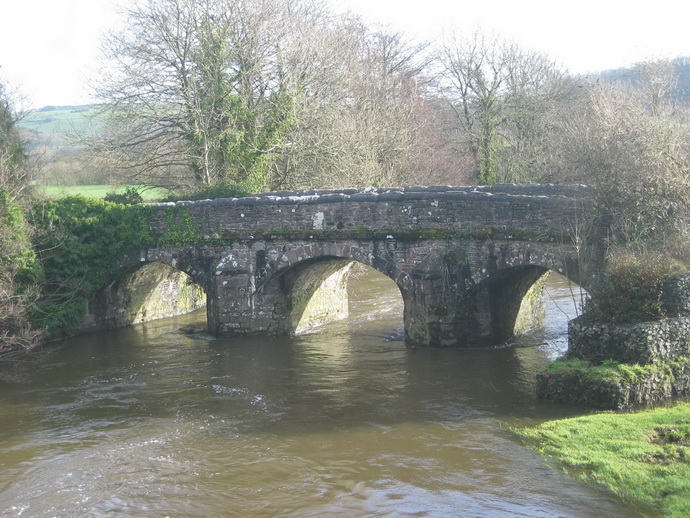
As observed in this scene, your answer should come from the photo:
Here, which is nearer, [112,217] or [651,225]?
[651,225]

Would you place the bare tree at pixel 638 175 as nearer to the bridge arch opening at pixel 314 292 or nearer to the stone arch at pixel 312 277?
the stone arch at pixel 312 277

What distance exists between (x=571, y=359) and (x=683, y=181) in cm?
443

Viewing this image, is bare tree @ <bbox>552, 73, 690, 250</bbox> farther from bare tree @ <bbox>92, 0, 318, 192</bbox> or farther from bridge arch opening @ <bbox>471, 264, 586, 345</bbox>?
bare tree @ <bbox>92, 0, 318, 192</bbox>

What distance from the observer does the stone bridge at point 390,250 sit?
1602 cm

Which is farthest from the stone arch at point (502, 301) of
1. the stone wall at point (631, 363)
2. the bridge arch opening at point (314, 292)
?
the stone wall at point (631, 363)

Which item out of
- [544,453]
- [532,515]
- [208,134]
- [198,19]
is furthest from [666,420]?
[198,19]

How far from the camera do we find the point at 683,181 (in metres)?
14.7

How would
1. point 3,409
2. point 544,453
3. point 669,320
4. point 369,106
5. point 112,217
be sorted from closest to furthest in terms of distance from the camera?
point 544,453 < point 669,320 < point 3,409 < point 112,217 < point 369,106

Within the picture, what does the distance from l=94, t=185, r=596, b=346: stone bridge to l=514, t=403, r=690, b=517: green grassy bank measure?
13.0ft

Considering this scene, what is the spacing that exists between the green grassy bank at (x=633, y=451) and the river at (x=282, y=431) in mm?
311

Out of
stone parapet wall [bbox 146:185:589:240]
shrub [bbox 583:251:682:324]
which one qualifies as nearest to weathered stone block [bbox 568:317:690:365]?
shrub [bbox 583:251:682:324]

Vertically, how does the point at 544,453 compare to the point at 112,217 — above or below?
below

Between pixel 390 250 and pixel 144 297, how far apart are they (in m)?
9.09

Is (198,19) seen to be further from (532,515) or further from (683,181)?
(532,515)
